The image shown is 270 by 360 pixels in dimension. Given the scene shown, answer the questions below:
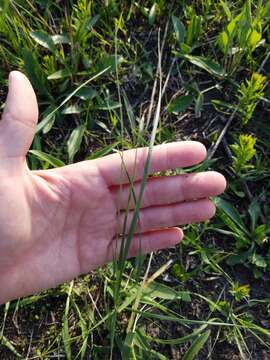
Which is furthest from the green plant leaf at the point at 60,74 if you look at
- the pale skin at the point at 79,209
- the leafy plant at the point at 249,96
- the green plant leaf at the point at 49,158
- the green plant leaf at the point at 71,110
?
the leafy plant at the point at 249,96

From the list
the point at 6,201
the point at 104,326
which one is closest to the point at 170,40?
the point at 6,201

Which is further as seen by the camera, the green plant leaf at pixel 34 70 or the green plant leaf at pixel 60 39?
the green plant leaf at pixel 60 39

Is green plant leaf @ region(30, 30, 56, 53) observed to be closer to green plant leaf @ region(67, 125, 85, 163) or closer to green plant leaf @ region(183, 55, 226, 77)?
green plant leaf @ region(67, 125, 85, 163)

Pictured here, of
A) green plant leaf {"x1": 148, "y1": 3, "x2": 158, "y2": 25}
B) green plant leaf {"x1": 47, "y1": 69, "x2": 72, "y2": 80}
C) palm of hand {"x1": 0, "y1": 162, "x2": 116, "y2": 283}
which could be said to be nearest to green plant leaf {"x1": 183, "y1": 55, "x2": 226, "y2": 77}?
green plant leaf {"x1": 148, "y1": 3, "x2": 158, "y2": 25}

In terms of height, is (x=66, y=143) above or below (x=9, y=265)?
above

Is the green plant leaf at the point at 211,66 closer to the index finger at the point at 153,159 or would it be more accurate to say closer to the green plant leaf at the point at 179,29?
the green plant leaf at the point at 179,29

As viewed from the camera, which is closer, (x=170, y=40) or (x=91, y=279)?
(x=91, y=279)

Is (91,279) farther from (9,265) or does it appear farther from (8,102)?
(8,102)
